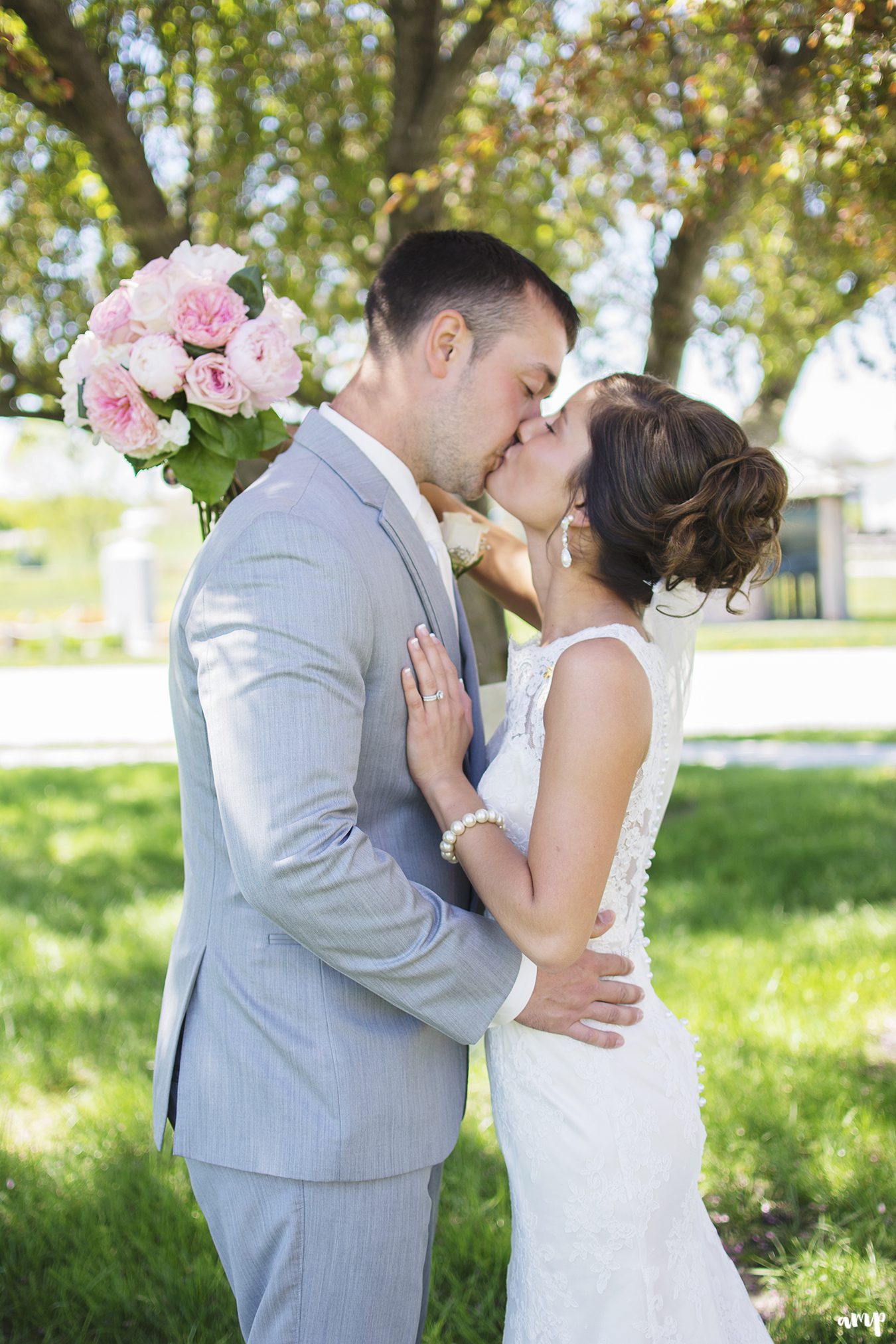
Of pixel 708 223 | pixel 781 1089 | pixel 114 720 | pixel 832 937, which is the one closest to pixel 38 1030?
pixel 781 1089

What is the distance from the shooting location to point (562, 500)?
2.34 meters

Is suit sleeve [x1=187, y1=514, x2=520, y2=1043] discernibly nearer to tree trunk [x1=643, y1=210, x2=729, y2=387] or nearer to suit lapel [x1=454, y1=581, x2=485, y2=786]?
suit lapel [x1=454, y1=581, x2=485, y2=786]

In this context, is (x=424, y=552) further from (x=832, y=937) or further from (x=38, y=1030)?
(x=832, y=937)

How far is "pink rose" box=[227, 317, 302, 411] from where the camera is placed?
2242 mm

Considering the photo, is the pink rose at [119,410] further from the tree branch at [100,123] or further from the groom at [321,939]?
the tree branch at [100,123]

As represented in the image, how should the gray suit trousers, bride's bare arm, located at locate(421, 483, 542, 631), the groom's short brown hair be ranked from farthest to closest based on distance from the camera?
bride's bare arm, located at locate(421, 483, 542, 631)
the groom's short brown hair
the gray suit trousers

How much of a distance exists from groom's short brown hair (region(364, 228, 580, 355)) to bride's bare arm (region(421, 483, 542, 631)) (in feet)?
2.43

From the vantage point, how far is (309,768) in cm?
176

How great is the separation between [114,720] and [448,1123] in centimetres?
1114

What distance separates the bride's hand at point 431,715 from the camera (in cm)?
205

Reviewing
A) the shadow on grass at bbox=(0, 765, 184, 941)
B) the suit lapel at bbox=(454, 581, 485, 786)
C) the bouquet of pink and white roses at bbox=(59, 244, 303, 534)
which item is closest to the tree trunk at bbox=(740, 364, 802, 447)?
the shadow on grass at bbox=(0, 765, 184, 941)

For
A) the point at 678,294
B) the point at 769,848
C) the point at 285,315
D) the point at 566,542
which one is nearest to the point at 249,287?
the point at 285,315

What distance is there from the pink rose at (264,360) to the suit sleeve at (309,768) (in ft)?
1.61

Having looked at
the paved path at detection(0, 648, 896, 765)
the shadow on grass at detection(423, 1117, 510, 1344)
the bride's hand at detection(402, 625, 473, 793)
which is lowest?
the shadow on grass at detection(423, 1117, 510, 1344)
